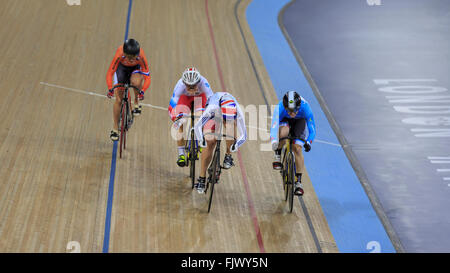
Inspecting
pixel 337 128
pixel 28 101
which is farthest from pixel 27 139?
pixel 337 128

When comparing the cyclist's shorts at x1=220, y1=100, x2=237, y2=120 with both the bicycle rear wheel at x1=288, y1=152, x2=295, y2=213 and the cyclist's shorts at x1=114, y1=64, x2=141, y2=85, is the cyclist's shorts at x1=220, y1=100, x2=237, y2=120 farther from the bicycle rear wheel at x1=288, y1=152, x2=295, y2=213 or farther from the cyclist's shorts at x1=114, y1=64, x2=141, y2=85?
the cyclist's shorts at x1=114, y1=64, x2=141, y2=85

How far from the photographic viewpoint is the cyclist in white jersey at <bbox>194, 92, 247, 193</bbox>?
480 cm

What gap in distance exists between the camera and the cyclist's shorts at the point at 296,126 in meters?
5.09

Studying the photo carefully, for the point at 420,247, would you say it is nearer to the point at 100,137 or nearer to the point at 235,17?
the point at 100,137

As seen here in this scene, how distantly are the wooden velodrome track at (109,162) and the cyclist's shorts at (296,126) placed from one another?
0.80 m

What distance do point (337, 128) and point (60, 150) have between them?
348cm

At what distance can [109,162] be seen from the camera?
5.84 metres

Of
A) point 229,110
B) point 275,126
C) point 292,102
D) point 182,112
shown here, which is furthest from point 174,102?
point 292,102

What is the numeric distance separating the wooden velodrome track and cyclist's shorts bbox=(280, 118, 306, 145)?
2.62ft

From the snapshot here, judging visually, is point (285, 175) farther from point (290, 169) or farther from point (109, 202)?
point (109, 202)

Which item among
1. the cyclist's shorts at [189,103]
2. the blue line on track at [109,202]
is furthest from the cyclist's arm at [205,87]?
the blue line on track at [109,202]

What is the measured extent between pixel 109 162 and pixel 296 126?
6.92 feet

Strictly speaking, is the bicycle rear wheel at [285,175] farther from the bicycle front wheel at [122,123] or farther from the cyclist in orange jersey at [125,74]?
the bicycle front wheel at [122,123]

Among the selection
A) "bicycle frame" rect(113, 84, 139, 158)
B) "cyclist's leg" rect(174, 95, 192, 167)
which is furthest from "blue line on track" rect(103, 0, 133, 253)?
"cyclist's leg" rect(174, 95, 192, 167)
